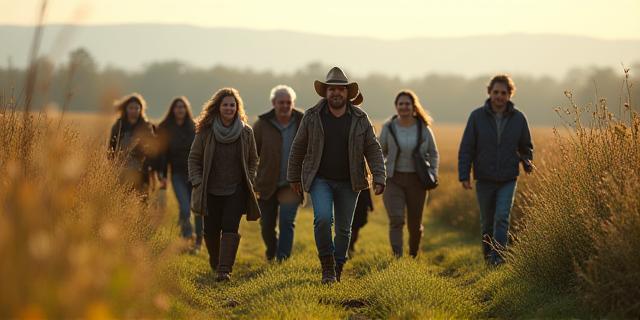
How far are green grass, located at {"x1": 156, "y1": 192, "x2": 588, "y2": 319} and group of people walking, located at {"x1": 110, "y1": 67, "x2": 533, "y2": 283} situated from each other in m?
0.41

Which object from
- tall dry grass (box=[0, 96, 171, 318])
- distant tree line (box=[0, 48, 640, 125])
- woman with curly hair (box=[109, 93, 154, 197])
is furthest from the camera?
distant tree line (box=[0, 48, 640, 125])

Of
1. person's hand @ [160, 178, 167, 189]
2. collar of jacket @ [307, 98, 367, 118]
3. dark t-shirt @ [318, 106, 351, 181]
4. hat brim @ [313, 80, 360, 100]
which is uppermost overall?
hat brim @ [313, 80, 360, 100]

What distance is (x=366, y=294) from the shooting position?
30.3 ft

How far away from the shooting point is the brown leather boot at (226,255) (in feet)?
36.9

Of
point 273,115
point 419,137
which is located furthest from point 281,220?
point 419,137

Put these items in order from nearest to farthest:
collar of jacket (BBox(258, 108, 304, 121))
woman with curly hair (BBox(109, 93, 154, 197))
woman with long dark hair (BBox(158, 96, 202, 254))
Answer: collar of jacket (BBox(258, 108, 304, 121))
woman with curly hair (BBox(109, 93, 154, 197))
woman with long dark hair (BBox(158, 96, 202, 254))

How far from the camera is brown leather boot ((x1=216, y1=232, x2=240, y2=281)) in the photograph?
442 inches

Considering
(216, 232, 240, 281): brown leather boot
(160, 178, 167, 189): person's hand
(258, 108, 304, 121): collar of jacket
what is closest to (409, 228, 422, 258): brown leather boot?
(258, 108, 304, 121): collar of jacket

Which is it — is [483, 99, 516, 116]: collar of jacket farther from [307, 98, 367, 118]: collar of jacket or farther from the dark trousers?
the dark trousers

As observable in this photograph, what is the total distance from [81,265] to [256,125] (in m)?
9.38

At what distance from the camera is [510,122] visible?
12.3 meters

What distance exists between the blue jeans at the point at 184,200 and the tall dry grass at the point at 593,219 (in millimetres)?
6028

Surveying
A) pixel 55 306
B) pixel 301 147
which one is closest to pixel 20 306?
pixel 55 306

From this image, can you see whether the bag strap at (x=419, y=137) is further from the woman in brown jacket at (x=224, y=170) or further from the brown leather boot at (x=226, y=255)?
the brown leather boot at (x=226, y=255)
